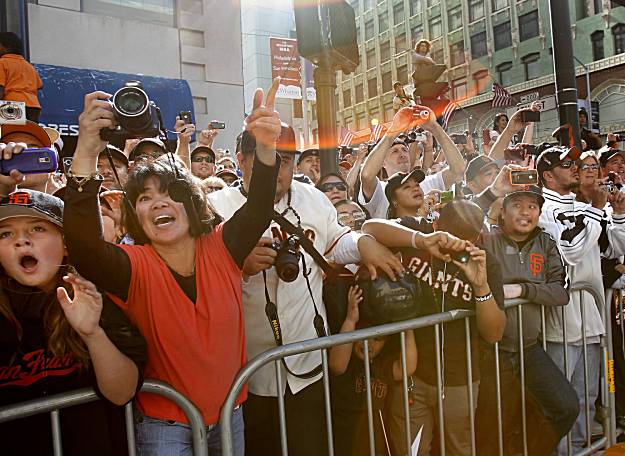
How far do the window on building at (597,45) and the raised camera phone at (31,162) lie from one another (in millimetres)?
32597

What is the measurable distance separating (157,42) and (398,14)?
31.0 meters

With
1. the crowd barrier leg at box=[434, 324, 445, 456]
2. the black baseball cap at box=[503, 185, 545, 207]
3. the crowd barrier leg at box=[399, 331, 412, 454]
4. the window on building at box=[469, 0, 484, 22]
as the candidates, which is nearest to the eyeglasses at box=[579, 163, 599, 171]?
the black baseball cap at box=[503, 185, 545, 207]

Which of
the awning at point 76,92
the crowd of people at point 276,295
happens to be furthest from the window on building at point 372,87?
the crowd of people at point 276,295

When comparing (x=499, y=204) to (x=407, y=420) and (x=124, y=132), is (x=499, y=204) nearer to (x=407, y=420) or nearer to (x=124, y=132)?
(x=407, y=420)

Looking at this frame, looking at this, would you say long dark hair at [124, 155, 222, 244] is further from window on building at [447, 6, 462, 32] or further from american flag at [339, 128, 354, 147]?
window on building at [447, 6, 462, 32]

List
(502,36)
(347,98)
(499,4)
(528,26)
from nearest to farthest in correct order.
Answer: (528,26) < (499,4) < (502,36) < (347,98)

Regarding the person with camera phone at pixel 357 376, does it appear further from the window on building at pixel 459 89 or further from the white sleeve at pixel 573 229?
the window on building at pixel 459 89

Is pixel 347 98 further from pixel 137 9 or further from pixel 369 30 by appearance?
pixel 137 9

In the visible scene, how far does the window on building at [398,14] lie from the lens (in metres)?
42.0

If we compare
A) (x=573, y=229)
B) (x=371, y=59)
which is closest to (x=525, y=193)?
(x=573, y=229)

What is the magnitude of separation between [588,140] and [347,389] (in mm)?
6444

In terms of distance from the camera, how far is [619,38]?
27.6 meters

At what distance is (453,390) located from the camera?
9.70 feet

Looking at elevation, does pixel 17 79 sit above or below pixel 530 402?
above
